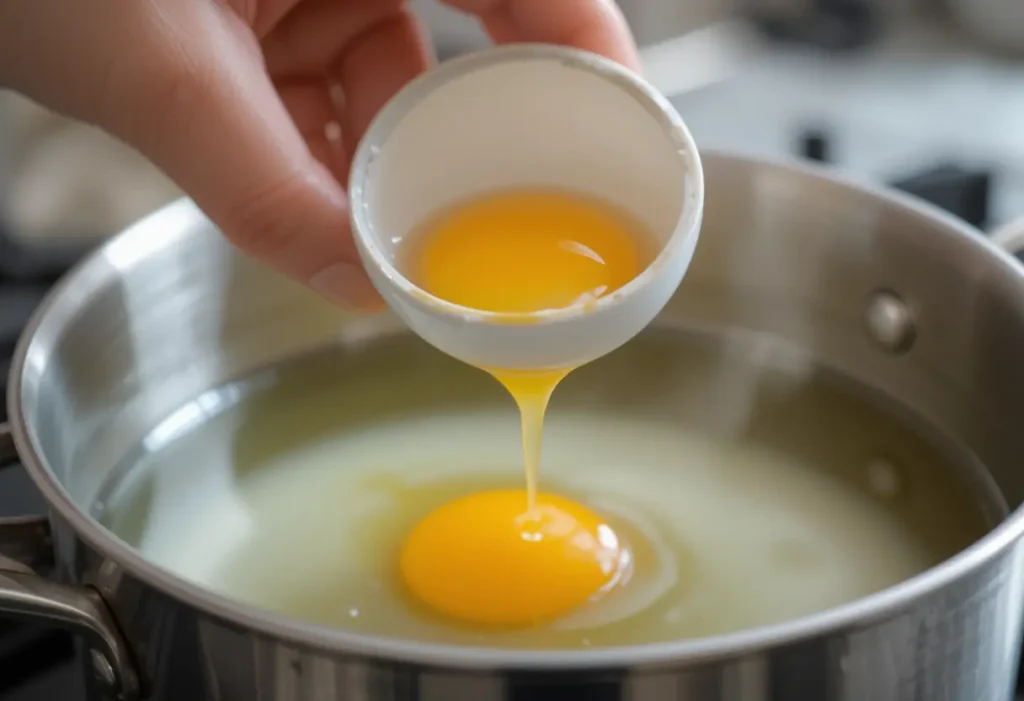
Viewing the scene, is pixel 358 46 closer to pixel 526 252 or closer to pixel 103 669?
pixel 526 252

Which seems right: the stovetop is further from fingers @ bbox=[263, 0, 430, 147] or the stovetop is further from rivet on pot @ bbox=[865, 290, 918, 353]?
fingers @ bbox=[263, 0, 430, 147]

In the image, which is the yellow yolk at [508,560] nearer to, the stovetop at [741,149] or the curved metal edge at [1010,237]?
the stovetop at [741,149]

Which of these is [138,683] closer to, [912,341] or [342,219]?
[342,219]

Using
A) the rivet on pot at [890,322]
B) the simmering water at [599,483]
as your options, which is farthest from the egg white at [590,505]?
the rivet on pot at [890,322]

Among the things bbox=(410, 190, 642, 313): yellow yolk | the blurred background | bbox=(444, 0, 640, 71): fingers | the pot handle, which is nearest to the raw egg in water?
bbox=(410, 190, 642, 313): yellow yolk

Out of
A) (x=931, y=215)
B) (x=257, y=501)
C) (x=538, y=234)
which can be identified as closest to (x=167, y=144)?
(x=538, y=234)

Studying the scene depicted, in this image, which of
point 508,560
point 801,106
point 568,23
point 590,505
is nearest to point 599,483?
point 590,505

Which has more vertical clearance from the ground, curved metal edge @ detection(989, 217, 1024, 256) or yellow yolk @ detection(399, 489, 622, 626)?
curved metal edge @ detection(989, 217, 1024, 256)
